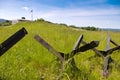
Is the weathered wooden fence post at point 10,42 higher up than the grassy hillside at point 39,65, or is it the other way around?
the weathered wooden fence post at point 10,42

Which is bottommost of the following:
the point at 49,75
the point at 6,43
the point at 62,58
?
the point at 49,75

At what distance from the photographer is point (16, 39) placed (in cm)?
337

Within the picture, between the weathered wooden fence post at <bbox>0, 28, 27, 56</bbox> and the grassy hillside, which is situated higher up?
the weathered wooden fence post at <bbox>0, 28, 27, 56</bbox>

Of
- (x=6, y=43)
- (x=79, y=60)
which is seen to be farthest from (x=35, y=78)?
(x=79, y=60)

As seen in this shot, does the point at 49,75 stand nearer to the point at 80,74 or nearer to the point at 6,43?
the point at 80,74

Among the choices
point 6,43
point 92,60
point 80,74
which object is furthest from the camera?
point 92,60

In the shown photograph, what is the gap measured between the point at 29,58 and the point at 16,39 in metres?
2.14

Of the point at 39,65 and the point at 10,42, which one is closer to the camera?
the point at 10,42

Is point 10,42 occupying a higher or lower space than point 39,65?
higher

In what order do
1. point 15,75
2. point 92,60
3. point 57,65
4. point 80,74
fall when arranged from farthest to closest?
point 92,60, point 57,65, point 80,74, point 15,75

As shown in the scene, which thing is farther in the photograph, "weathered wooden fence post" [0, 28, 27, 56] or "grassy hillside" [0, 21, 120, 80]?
"grassy hillside" [0, 21, 120, 80]

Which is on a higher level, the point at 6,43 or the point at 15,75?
the point at 6,43

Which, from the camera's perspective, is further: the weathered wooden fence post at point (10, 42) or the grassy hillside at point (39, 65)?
the grassy hillside at point (39, 65)

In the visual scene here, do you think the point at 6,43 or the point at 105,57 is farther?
the point at 105,57
